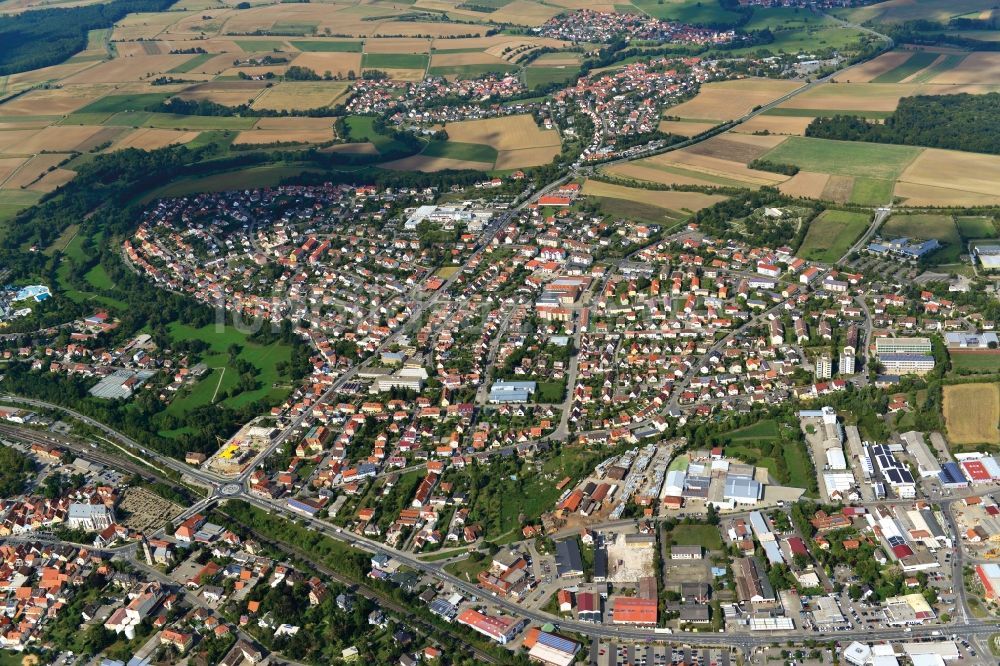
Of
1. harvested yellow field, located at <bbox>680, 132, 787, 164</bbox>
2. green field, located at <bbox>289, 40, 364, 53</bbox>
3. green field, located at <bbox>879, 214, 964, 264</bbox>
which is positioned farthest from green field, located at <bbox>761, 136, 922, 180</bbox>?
green field, located at <bbox>289, 40, 364, 53</bbox>

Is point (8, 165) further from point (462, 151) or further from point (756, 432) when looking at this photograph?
point (756, 432)

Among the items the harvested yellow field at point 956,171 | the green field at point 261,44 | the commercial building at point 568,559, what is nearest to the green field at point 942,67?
the harvested yellow field at point 956,171

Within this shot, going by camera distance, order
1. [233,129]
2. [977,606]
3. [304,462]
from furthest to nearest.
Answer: [233,129], [304,462], [977,606]

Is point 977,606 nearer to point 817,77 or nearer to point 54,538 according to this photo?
point 54,538

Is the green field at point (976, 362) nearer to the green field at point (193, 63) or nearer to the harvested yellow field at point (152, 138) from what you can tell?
the harvested yellow field at point (152, 138)

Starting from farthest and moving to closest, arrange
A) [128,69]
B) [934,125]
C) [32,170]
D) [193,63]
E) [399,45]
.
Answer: [399,45], [193,63], [128,69], [32,170], [934,125]

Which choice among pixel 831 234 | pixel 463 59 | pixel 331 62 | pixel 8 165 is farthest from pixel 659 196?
pixel 8 165

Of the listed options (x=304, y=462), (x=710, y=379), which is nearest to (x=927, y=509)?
(x=710, y=379)
